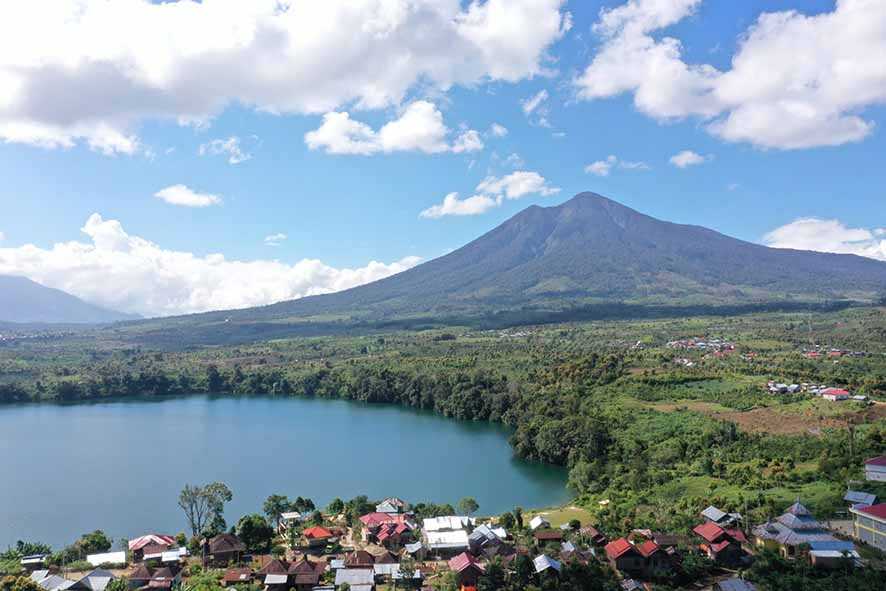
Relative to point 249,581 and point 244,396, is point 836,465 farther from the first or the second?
point 244,396

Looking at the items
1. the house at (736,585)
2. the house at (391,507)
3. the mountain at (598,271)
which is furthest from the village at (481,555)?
the mountain at (598,271)

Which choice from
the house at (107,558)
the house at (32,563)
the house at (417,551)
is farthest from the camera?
the house at (107,558)

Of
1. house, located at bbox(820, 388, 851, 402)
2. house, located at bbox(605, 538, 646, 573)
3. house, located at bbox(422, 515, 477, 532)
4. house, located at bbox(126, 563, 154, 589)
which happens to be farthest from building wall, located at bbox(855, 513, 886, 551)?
house, located at bbox(126, 563, 154, 589)

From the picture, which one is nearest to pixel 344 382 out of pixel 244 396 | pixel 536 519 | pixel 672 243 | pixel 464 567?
pixel 244 396

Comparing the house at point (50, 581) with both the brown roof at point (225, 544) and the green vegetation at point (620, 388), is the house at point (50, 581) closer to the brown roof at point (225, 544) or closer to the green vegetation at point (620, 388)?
the brown roof at point (225, 544)

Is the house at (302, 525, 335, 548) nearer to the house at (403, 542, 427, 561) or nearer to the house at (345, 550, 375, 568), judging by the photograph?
the house at (345, 550, 375, 568)
